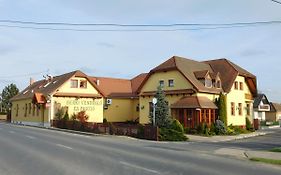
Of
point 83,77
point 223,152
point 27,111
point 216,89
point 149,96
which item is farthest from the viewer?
point 27,111

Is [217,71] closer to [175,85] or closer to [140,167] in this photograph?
[175,85]

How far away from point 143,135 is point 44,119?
2273cm

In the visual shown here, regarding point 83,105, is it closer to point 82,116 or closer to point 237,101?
point 82,116

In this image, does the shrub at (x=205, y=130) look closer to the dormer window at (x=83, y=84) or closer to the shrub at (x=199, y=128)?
the shrub at (x=199, y=128)

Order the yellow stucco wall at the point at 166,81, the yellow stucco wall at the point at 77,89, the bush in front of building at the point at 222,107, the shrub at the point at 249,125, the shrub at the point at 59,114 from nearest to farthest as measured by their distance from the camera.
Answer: the bush in front of building at the point at 222,107
the yellow stucco wall at the point at 166,81
the shrub at the point at 249,125
the shrub at the point at 59,114
the yellow stucco wall at the point at 77,89

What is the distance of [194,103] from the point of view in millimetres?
35844

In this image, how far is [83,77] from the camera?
50500 mm

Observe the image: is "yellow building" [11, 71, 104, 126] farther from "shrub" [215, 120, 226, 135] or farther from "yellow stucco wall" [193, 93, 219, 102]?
"shrub" [215, 120, 226, 135]

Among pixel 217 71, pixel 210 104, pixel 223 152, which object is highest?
pixel 217 71

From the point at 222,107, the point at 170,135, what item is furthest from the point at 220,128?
the point at 170,135

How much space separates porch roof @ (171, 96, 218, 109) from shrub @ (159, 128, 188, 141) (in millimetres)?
7280

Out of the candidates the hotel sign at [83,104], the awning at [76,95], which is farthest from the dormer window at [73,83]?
the hotel sign at [83,104]

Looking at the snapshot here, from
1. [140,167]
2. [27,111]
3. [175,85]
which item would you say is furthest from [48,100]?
[140,167]

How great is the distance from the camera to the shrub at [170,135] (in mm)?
28188
